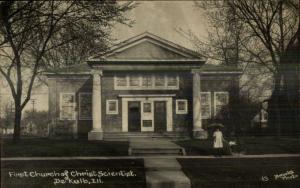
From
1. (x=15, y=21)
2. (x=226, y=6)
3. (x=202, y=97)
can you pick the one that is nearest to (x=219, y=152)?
(x=226, y=6)

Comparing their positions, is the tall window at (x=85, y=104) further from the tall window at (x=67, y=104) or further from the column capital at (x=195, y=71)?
the column capital at (x=195, y=71)

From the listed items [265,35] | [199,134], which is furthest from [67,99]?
[265,35]

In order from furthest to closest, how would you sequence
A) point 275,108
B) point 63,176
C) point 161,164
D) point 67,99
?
point 67,99
point 275,108
point 161,164
point 63,176

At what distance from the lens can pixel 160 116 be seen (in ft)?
63.7

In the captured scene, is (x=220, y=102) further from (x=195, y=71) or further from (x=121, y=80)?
(x=121, y=80)

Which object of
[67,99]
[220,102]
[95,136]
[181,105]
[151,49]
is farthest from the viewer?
[181,105]

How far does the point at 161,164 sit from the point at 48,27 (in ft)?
12.9

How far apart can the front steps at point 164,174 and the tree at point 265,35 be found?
3343 millimetres

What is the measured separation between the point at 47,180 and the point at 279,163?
18.0ft

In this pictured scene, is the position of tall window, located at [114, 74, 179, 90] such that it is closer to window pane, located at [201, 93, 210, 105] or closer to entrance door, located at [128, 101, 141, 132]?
entrance door, located at [128, 101, 141, 132]

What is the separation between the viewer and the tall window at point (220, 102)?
1890 centimetres

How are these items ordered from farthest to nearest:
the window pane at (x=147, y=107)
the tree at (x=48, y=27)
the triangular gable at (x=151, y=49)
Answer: the window pane at (x=147, y=107) → the triangular gable at (x=151, y=49) → the tree at (x=48, y=27)

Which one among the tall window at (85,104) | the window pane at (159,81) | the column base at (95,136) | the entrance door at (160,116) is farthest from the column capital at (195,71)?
the column base at (95,136)

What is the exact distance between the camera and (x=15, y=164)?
829cm
